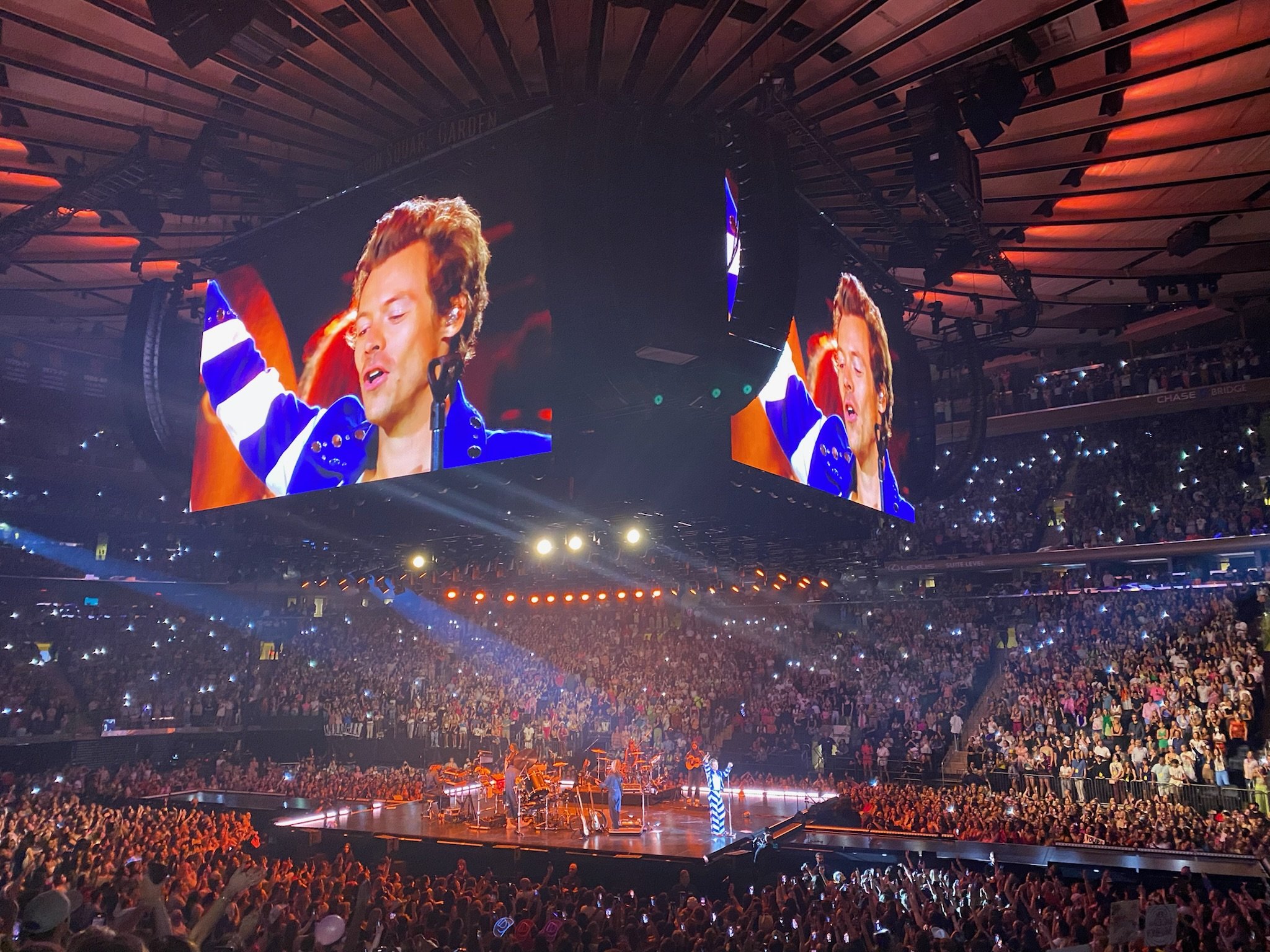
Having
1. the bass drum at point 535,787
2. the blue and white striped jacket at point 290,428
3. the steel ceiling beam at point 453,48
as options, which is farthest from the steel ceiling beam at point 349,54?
the bass drum at point 535,787

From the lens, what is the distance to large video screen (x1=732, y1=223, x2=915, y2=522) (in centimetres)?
1004

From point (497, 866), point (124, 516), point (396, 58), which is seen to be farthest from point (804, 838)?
point (124, 516)

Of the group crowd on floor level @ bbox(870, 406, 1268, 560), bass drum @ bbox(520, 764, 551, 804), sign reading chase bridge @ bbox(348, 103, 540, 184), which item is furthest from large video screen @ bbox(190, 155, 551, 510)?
crowd on floor level @ bbox(870, 406, 1268, 560)

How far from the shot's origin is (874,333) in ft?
41.1

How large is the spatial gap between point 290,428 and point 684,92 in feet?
20.1

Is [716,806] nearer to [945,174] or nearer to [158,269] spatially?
[945,174]

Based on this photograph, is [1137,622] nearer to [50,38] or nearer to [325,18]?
[325,18]

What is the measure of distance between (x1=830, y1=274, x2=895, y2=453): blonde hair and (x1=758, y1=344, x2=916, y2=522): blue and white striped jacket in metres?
1.31

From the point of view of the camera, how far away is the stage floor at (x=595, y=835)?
14172 millimetres

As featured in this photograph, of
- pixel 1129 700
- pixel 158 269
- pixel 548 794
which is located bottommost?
pixel 548 794

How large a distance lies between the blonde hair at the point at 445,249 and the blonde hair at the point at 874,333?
4.80 meters

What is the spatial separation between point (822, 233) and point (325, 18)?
620 cm

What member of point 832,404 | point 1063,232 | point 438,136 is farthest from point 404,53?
point 1063,232

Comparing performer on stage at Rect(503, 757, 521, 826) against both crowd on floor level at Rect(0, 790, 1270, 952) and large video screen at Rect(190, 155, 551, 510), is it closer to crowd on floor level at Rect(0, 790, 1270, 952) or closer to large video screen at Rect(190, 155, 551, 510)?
crowd on floor level at Rect(0, 790, 1270, 952)
